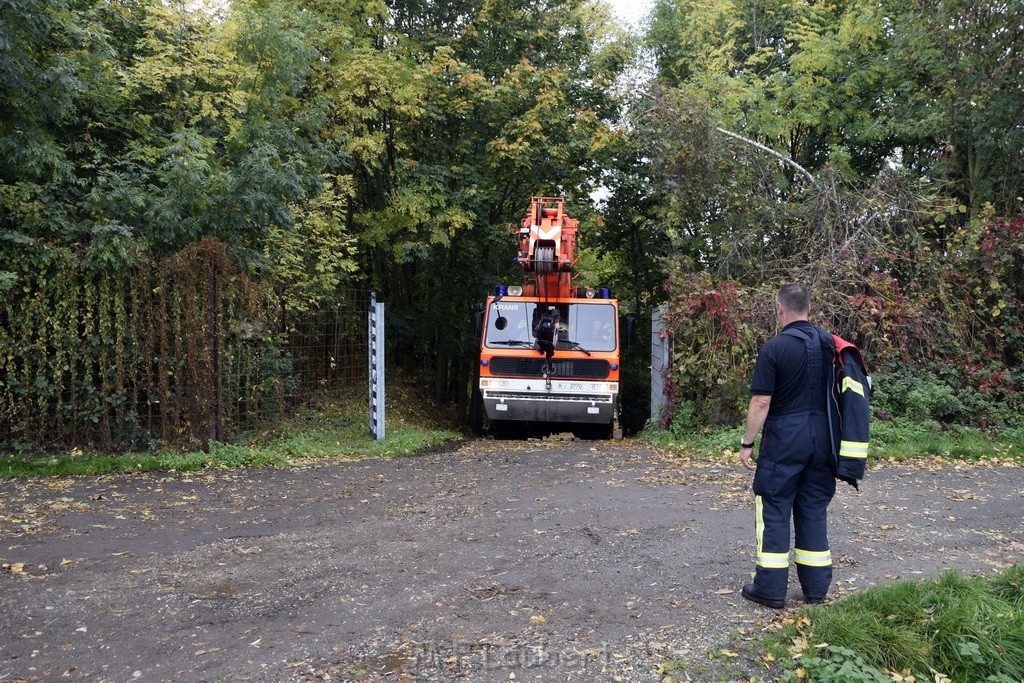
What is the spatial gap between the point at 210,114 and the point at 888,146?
1368cm

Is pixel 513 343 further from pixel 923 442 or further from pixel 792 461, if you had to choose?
pixel 792 461

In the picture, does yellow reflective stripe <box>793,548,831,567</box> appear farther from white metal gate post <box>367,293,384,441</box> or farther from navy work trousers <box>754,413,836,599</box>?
white metal gate post <box>367,293,384,441</box>

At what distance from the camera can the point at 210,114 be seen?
479 inches

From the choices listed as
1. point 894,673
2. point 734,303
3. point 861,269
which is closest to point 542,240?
point 734,303

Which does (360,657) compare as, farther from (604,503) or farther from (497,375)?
(497,375)

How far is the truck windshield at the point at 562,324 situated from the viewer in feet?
46.0

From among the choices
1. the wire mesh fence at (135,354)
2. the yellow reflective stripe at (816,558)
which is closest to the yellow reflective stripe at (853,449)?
the yellow reflective stripe at (816,558)

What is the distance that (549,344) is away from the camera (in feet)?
44.7

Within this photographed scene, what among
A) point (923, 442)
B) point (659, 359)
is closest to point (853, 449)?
point (923, 442)

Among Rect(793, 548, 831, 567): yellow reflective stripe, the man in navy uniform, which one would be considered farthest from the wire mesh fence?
Rect(793, 548, 831, 567): yellow reflective stripe

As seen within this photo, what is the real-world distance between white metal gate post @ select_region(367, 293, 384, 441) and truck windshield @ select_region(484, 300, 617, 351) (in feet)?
6.34

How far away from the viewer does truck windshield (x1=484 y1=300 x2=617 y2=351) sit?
14.0 metres

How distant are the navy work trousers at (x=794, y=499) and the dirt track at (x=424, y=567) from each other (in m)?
0.31

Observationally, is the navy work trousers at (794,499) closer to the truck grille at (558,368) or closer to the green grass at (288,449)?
the green grass at (288,449)
